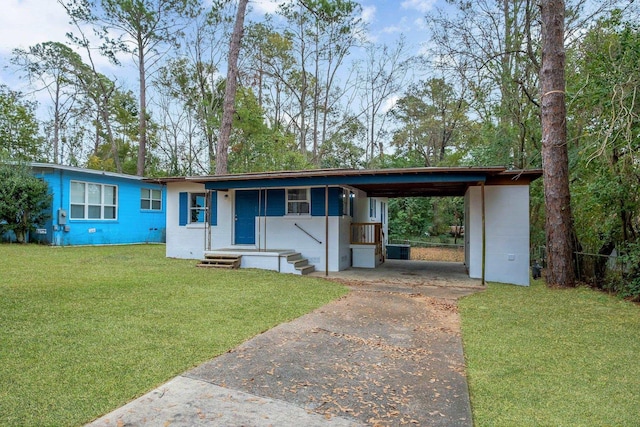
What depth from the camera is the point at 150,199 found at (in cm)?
1748

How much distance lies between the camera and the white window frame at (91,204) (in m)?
14.2

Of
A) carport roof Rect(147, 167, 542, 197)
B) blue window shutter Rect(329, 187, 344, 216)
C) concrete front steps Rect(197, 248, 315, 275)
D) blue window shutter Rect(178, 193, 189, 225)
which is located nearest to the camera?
carport roof Rect(147, 167, 542, 197)

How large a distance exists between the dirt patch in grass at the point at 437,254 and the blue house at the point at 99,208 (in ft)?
38.1

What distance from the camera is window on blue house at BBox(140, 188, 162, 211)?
1708cm

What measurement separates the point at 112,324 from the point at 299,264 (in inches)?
226

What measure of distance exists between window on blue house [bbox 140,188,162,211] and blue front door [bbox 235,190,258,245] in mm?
7728

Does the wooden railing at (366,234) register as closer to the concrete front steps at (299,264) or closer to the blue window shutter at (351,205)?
the blue window shutter at (351,205)

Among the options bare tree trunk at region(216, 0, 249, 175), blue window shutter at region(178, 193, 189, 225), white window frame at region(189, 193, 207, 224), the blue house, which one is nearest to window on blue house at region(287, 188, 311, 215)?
white window frame at region(189, 193, 207, 224)

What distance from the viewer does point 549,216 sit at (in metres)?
8.61

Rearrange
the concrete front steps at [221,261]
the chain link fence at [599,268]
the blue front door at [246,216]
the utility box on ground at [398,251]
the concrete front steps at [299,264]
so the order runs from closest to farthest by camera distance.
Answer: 1. the chain link fence at [599,268]
2. the concrete front steps at [299,264]
3. the concrete front steps at [221,261]
4. the blue front door at [246,216]
5. the utility box on ground at [398,251]

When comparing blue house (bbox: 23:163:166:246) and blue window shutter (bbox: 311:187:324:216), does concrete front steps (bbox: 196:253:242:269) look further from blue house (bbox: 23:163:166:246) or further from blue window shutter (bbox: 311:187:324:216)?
blue house (bbox: 23:163:166:246)

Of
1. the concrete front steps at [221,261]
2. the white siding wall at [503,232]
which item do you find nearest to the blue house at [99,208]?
the concrete front steps at [221,261]

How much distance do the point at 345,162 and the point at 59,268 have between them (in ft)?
64.6

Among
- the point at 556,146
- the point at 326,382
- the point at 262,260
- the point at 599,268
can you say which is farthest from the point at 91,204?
the point at 599,268
